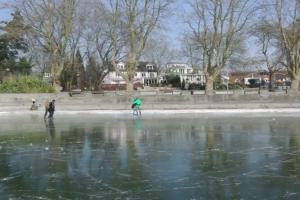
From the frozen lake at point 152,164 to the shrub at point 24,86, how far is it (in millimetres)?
22368

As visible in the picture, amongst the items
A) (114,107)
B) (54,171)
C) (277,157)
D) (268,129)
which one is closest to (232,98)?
(114,107)

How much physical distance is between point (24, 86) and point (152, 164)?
1296 inches

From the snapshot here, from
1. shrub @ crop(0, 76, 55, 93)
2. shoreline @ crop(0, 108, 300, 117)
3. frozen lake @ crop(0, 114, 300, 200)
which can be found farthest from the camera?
shrub @ crop(0, 76, 55, 93)

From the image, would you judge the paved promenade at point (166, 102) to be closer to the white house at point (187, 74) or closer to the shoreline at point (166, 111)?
the shoreline at point (166, 111)

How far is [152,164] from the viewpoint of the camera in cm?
1391

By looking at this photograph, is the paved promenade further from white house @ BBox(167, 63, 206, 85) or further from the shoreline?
white house @ BBox(167, 63, 206, 85)

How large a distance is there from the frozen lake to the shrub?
2237 centimetres

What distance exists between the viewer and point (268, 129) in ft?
78.0

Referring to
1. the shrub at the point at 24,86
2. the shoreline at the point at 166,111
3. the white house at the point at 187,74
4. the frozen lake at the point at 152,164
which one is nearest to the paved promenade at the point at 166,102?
the shoreline at the point at 166,111

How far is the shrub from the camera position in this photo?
147ft

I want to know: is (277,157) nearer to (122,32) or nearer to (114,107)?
(114,107)

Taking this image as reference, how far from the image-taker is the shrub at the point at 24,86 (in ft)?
147

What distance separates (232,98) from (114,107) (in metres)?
8.77

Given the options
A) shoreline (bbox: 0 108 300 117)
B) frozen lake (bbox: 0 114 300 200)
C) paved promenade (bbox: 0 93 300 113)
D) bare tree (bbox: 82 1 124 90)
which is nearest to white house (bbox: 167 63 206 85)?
bare tree (bbox: 82 1 124 90)
